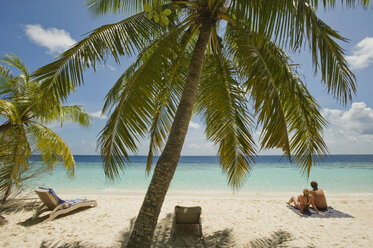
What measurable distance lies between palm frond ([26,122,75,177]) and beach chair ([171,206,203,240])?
13.8 ft

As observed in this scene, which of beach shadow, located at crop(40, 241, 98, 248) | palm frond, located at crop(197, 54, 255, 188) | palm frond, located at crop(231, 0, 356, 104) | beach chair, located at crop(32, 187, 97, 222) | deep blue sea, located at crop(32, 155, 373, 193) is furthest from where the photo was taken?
deep blue sea, located at crop(32, 155, 373, 193)

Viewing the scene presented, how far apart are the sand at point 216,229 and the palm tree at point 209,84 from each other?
152cm

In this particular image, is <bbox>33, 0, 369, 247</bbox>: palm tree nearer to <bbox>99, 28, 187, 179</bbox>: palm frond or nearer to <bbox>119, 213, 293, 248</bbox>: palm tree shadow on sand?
<bbox>99, 28, 187, 179</bbox>: palm frond

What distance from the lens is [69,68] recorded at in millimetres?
3482

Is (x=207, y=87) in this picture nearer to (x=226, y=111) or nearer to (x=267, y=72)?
(x=226, y=111)

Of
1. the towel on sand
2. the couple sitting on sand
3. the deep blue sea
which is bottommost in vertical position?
the deep blue sea

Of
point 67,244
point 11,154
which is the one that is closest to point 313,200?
point 67,244

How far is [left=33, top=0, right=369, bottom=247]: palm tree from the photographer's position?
246 cm

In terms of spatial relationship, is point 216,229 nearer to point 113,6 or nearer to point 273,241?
point 273,241

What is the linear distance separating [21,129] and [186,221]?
4893 millimetres

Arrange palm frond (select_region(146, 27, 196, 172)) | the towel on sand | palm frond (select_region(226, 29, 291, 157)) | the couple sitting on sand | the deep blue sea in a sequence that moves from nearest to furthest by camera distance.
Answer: palm frond (select_region(226, 29, 291, 157)), palm frond (select_region(146, 27, 196, 172)), the towel on sand, the couple sitting on sand, the deep blue sea

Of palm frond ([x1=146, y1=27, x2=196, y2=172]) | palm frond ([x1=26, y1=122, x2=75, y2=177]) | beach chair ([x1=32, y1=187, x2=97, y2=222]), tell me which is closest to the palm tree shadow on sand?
palm frond ([x1=146, y1=27, x2=196, y2=172])

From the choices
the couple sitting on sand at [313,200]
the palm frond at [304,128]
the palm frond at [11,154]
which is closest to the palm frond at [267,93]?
the palm frond at [304,128]

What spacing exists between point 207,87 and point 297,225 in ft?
12.8
